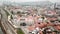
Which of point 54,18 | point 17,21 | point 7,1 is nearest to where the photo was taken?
point 17,21

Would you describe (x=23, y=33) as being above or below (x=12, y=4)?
below

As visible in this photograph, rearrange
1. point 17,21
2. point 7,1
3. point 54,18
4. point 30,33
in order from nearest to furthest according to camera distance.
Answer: point 30,33, point 17,21, point 54,18, point 7,1

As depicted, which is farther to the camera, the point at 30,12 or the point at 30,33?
the point at 30,12

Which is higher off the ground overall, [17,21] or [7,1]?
[7,1]

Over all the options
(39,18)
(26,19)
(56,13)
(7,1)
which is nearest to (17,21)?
(26,19)

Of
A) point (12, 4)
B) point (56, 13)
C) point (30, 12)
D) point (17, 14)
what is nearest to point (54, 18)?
point (56, 13)

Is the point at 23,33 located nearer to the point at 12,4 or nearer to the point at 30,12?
the point at 30,12

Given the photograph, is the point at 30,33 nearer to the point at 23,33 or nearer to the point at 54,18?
the point at 23,33

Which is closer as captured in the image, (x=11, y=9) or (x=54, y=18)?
(x=54, y=18)

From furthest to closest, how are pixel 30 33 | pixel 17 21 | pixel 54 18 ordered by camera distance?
pixel 54 18 < pixel 17 21 < pixel 30 33
